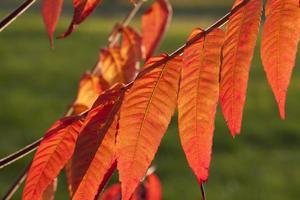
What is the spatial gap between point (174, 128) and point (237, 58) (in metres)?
4.98

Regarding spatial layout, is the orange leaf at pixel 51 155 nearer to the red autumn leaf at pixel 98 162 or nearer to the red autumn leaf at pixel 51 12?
the red autumn leaf at pixel 98 162

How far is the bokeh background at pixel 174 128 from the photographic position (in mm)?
4398

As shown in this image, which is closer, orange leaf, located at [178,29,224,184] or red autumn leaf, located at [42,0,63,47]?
orange leaf, located at [178,29,224,184]

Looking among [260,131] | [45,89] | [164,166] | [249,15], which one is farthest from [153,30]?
[45,89]

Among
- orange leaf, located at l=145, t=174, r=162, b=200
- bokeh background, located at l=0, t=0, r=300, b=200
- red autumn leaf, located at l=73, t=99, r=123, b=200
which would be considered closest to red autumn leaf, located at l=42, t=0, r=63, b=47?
red autumn leaf, located at l=73, t=99, r=123, b=200

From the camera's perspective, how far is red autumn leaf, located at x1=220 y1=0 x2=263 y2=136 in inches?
20.1

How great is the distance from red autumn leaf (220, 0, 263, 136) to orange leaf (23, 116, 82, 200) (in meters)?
0.12

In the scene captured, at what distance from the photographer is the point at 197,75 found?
520 millimetres

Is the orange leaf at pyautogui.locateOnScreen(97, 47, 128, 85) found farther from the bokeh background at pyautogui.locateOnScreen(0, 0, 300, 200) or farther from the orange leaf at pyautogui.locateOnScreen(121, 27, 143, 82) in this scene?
the bokeh background at pyautogui.locateOnScreen(0, 0, 300, 200)

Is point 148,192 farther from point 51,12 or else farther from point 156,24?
point 51,12

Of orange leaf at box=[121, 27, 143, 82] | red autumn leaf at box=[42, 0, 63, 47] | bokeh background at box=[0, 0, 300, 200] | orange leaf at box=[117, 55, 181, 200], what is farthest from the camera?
bokeh background at box=[0, 0, 300, 200]

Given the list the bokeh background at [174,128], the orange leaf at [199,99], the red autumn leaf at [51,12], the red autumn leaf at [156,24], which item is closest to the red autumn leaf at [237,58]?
the orange leaf at [199,99]

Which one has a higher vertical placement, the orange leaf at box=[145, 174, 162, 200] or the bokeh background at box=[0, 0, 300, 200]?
the orange leaf at box=[145, 174, 162, 200]

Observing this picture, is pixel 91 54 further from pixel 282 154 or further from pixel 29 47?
pixel 282 154
